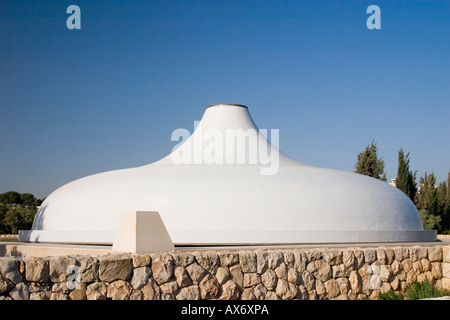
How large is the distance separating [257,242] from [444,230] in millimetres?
25505

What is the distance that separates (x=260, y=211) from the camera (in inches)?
744

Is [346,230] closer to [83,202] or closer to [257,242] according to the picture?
[257,242]

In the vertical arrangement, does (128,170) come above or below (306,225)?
above

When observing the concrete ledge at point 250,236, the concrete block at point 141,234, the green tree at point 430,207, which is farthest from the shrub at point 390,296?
the green tree at point 430,207

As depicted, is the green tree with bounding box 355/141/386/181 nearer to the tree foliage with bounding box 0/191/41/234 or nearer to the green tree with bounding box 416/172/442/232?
the green tree with bounding box 416/172/442/232

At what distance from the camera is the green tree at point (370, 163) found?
46.3 meters

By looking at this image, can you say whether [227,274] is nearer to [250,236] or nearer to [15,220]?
[250,236]

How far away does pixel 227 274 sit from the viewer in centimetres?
870

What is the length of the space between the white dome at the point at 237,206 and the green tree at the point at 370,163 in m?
24.2

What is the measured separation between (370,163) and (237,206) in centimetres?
3030

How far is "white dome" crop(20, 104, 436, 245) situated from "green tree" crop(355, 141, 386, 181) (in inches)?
951

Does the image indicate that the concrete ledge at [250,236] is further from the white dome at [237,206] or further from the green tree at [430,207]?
the green tree at [430,207]
